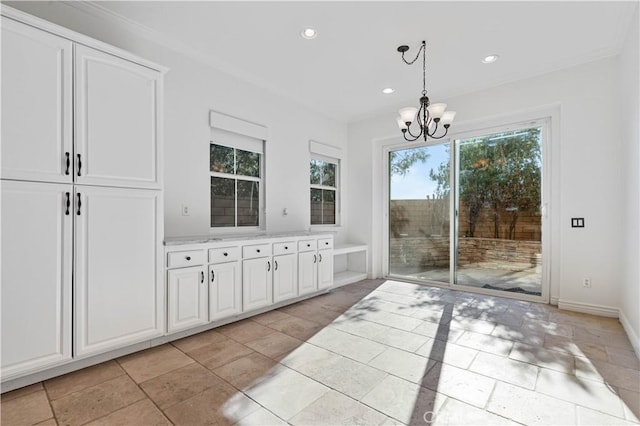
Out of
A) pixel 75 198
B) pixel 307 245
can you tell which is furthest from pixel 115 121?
pixel 307 245

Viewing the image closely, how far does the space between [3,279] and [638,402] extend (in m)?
3.88

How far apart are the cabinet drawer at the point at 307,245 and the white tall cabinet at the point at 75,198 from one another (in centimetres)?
170

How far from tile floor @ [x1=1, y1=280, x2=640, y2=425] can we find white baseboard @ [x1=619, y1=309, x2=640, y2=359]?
0.19ft

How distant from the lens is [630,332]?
2.64m

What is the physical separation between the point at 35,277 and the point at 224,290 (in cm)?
140

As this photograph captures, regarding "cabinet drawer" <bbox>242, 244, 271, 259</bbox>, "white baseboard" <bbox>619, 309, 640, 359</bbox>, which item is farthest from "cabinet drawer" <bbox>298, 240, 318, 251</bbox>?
"white baseboard" <bbox>619, 309, 640, 359</bbox>

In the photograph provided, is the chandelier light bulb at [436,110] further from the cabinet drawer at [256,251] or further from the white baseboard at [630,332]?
the white baseboard at [630,332]

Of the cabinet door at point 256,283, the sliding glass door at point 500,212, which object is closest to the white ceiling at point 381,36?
the sliding glass door at point 500,212

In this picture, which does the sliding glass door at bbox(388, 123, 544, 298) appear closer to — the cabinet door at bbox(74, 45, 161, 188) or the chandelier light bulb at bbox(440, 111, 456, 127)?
the chandelier light bulb at bbox(440, 111, 456, 127)

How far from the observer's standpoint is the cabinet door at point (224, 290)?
9.34 ft

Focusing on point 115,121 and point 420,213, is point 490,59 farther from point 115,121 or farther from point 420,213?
point 115,121

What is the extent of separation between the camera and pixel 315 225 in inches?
193

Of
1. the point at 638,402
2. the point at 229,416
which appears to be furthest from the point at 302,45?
the point at 638,402

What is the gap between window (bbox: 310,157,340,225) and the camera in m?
4.91
